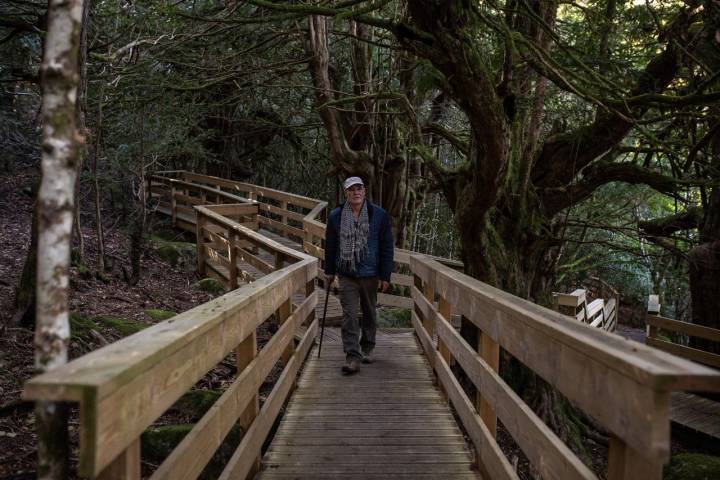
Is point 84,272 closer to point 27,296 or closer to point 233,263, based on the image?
point 233,263

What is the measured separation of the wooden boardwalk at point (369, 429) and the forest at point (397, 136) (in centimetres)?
111

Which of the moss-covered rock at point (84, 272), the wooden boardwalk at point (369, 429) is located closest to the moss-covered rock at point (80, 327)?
the wooden boardwalk at point (369, 429)

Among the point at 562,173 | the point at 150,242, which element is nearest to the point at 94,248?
the point at 150,242

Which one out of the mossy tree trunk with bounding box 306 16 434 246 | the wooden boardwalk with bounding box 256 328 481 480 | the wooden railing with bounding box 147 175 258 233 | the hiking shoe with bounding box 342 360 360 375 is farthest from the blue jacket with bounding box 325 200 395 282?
the wooden railing with bounding box 147 175 258 233

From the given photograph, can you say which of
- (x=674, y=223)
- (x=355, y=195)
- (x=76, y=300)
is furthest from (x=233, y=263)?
(x=674, y=223)

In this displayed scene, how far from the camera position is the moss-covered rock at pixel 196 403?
5160 millimetres

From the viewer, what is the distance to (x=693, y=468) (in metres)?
6.11

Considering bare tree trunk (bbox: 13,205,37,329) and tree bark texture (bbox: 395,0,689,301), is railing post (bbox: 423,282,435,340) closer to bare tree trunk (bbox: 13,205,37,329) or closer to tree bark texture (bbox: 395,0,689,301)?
tree bark texture (bbox: 395,0,689,301)

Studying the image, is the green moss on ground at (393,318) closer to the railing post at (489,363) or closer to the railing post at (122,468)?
the railing post at (489,363)

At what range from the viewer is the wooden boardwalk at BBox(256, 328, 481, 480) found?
11.3 ft

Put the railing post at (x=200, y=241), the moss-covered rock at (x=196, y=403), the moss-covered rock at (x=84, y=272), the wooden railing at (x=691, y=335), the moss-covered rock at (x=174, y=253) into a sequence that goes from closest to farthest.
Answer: the moss-covered rock at (x=196, y=403), the moss-covered rock at (x=84, y=272), the wooden railing at (x=691, y=335), the railing post at (x=200, y=241), the moss-covered rock at (x=174, y=253)

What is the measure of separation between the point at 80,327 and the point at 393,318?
5.21 metres

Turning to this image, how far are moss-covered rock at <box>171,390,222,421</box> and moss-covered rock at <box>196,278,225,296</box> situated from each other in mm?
5657

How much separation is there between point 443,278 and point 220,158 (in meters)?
15.7
